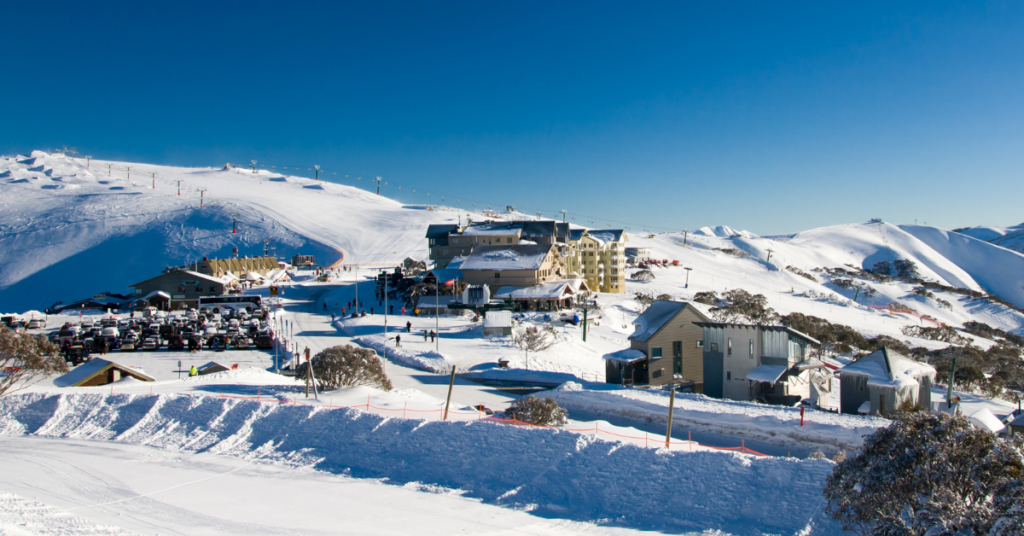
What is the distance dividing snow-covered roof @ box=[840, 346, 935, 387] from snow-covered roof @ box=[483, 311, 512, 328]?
85.5 feet

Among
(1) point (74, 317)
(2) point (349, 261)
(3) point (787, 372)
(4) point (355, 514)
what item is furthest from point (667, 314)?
(2) point (349, 261)

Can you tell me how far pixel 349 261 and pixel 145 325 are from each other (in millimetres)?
62497

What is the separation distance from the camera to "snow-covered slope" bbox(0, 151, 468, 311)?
104m

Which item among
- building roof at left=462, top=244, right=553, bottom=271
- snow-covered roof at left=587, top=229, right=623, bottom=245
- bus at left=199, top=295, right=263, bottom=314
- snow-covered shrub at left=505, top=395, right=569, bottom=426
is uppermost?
snow-covered roof at left=587, top=229, right=623, bottom=245

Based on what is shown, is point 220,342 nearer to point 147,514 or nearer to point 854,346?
point 147,514

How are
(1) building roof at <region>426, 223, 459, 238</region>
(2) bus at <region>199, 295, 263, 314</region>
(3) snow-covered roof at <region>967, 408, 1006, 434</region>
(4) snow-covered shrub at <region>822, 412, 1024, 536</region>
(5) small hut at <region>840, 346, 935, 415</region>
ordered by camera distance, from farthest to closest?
(1) building roof at <region>426, 223, 459, 238</region> → (2) bus at <region>199, 295, 263, 314</region> → (5) small hut at <region>840, 346, 935, 415</region> → (3) snow-covered roof at <region>967, 408, 1006, 434</region> → (4) snow-covered shrub at <region>822, 412, 1024, 536</region>

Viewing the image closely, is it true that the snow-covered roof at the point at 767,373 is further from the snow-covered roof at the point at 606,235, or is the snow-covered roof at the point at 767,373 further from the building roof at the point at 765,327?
the snow-covered roof at the point at 606,235

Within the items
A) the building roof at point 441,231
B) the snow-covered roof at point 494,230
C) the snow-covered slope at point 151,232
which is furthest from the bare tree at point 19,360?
the snow-covered slope at point 151,232

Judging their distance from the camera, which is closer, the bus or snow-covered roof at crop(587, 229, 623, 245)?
the bus

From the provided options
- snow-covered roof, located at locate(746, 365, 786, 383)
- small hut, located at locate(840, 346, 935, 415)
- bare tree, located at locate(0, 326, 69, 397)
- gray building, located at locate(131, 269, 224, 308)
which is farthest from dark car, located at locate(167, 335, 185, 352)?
small hut, located at locate(840, 346, 935, 415)

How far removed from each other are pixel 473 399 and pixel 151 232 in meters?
115

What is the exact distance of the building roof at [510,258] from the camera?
66000 mm

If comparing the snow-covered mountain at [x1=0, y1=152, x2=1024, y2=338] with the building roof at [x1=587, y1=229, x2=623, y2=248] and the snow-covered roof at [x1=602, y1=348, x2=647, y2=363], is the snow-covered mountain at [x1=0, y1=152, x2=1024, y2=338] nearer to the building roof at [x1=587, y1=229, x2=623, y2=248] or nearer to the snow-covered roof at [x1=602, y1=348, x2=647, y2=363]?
the building roof at [x1=587, y1=229, x2=623, y2=248]

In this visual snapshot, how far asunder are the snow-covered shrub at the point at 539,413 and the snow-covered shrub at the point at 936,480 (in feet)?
41.5
